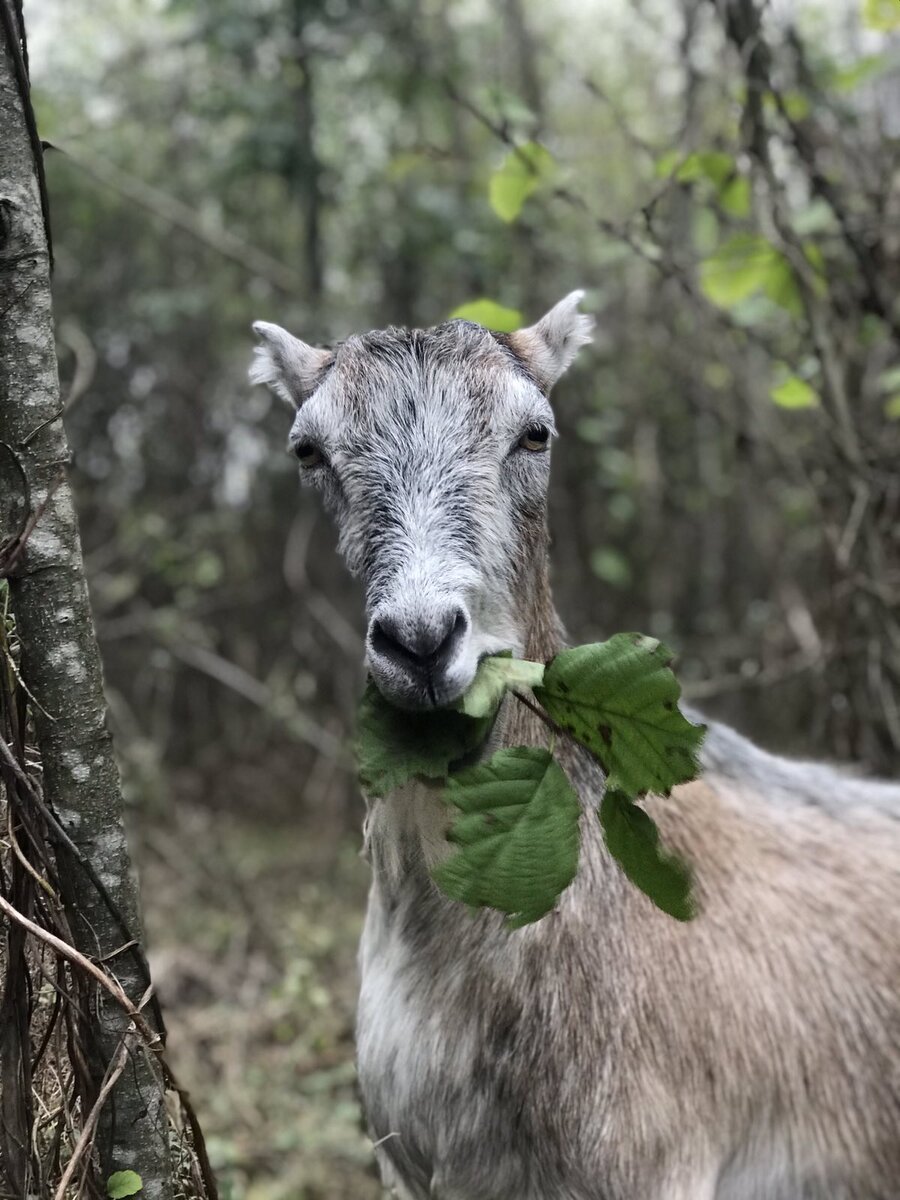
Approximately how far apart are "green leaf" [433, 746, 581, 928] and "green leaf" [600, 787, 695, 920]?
61mm

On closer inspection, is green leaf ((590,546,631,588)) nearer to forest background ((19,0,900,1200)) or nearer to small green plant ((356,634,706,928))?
forest background ((19,0,900,1200))

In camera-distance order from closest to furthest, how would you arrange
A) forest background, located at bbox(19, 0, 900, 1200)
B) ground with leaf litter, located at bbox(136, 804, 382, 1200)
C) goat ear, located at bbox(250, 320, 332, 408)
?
goat ear, located at bbox(250, 320, 332, 408)
ground with leaf litter, located at bbox(136, 804, 382, 1200)
forest background, located at bbox(19, 0, 900, 1200)

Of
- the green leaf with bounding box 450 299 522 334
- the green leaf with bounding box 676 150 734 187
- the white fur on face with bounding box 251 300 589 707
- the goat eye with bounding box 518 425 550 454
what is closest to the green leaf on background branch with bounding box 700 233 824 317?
the green leaf with bounding box 676 150 734 187

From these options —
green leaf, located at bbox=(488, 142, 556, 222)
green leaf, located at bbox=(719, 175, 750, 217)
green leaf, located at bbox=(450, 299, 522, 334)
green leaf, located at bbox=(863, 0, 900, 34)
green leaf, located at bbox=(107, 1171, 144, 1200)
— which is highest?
green leaf, located at bbox=(863, 0, 900, 34)

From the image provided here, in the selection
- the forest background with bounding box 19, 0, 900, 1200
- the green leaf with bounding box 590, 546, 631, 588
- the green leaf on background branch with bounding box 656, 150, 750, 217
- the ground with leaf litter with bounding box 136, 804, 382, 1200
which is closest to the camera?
the green leaf on background branch with bounding box 656, 150, 750, 217

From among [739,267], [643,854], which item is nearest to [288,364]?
[643,854]

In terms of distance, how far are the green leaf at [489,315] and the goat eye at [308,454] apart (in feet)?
2.62

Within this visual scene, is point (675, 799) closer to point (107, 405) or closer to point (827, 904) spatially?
point (827, 904)

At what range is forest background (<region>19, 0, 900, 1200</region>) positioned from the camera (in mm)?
5129

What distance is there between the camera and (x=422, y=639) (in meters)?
1.70

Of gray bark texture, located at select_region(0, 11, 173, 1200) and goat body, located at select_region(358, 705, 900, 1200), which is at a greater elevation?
gray bark texture, located at select_region(0, 11, 173, 1200)

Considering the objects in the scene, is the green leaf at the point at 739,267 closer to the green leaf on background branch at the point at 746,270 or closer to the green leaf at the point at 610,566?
the green leaf on background branch at the point at 746,270

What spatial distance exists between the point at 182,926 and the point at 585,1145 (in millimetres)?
4559

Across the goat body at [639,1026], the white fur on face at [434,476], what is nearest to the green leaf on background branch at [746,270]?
the white fur on face at [434,476]
